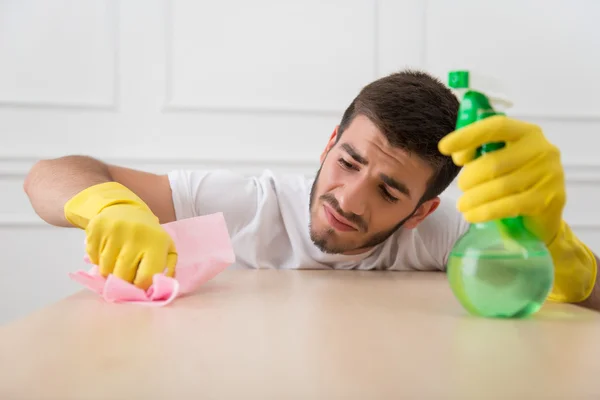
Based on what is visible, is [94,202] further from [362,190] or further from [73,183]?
[362,190]

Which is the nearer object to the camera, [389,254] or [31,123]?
[389,254]

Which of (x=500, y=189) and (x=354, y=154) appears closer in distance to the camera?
(x=500, y=189)

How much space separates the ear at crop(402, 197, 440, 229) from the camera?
122 cm

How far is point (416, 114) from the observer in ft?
3.52

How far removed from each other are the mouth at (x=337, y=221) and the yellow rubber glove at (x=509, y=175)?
1.61ft

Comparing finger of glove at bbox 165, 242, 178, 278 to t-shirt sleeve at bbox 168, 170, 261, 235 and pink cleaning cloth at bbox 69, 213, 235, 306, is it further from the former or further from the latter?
t-shirt sleeve at bbox 168, 170, 261, 235

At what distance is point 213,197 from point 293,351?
0.87 m

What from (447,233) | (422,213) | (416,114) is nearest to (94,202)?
(416,114)

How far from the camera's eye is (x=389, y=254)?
1255 millimetres

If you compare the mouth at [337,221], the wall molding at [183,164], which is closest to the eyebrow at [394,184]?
the mouth at [337,221]

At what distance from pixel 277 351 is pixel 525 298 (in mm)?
253

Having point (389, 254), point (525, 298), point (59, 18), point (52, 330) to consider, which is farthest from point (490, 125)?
point (59, 18)

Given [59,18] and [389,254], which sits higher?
[59,18]

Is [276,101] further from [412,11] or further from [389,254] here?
[389,254]
